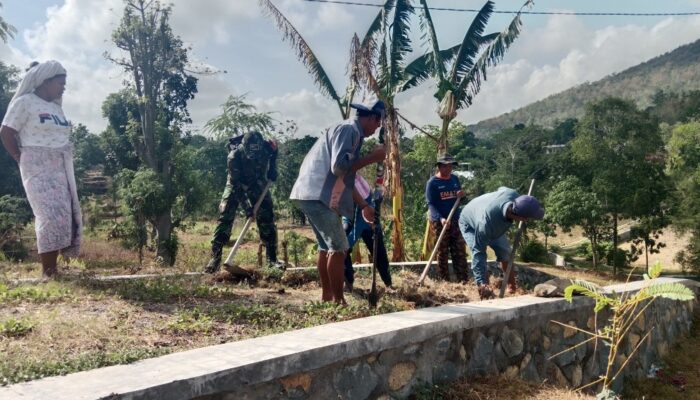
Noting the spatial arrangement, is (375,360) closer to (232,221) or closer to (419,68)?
(232,221)

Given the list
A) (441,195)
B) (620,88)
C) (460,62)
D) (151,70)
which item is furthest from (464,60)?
(620,88)

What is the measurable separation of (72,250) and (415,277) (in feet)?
13.0

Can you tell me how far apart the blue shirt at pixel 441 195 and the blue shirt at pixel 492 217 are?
3.44ft

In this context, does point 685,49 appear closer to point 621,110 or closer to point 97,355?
point 621,110

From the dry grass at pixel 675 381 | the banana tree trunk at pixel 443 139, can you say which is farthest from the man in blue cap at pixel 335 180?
the banana tree trunk at pixel 443 139

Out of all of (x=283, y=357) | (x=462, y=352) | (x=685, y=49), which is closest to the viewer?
(x=283, y=357)

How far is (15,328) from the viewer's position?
3057 millimetres

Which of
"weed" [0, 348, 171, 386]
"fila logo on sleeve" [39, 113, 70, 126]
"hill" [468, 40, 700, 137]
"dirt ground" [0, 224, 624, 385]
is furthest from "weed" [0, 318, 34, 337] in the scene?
"hill" [468, 40, 700, 137]

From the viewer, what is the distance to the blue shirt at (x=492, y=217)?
539 centimetres

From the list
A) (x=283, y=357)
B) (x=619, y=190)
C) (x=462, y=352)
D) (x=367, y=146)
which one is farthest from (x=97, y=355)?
(x=619, y=190)

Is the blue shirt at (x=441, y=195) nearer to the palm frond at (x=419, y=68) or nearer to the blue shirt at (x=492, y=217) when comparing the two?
the blue shirt at (x=492, y=217)

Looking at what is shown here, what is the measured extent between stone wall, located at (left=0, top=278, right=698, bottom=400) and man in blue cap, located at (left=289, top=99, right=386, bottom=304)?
2.47ft

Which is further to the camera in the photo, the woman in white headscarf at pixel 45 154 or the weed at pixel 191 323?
the woman in white headscarf at pixel 45 154

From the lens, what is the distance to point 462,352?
138 inches
